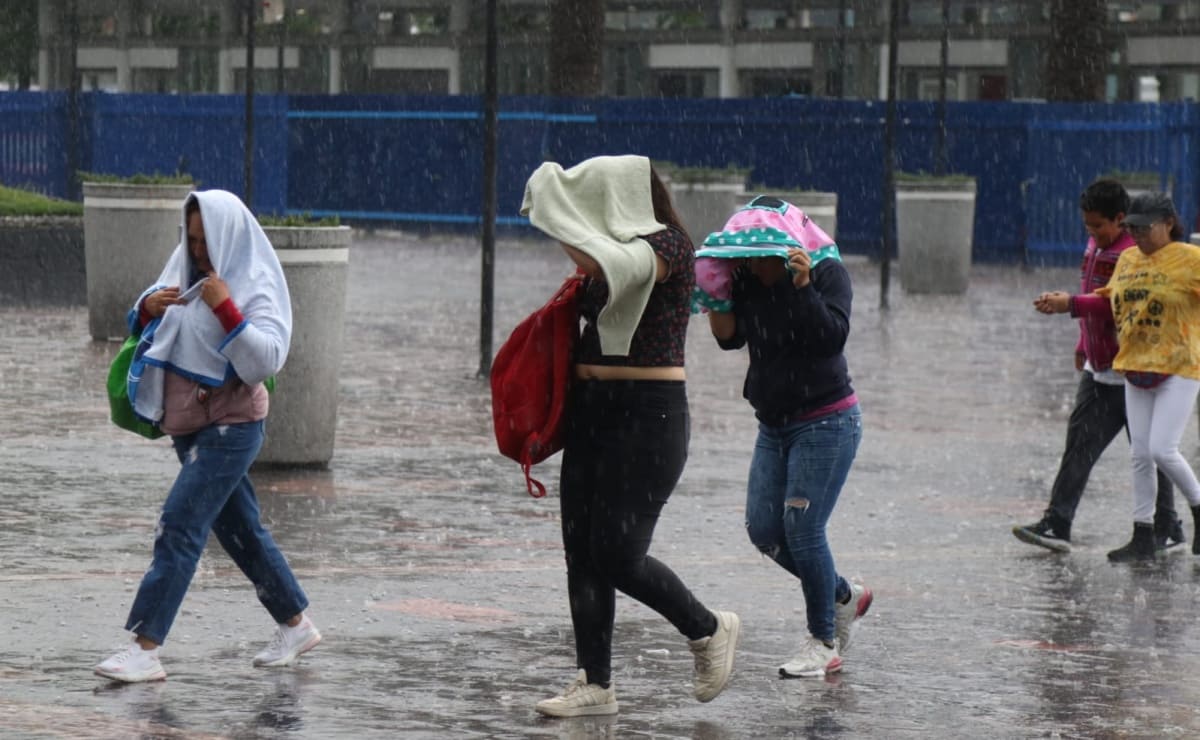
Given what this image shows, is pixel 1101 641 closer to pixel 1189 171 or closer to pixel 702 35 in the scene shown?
pixel 1189 171

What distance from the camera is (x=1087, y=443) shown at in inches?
415

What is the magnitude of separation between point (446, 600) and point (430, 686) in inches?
57.7

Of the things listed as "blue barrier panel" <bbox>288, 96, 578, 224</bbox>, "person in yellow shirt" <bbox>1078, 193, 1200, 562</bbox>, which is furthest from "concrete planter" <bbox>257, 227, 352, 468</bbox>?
"blue barrier panel" <bbox>288, 96, 578, 224</bbox>

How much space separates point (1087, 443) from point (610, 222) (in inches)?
180

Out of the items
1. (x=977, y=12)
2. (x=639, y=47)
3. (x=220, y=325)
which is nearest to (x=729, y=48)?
(x=639, y=47)

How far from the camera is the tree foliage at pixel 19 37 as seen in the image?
2346 inches

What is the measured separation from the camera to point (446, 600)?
8609mm

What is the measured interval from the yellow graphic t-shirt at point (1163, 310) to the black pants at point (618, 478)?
3.83 meters

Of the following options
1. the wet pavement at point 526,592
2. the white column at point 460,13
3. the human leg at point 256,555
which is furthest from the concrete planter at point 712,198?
the white column at point 460,13

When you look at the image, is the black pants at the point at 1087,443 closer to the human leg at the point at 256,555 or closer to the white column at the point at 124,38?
the human leg at the point at 256,555

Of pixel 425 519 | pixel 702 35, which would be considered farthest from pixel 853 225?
pixel 425 519

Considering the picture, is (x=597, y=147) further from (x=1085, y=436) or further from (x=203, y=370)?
(x=203, y=370)

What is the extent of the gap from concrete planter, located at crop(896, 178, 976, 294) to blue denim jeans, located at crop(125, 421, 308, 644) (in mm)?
20690

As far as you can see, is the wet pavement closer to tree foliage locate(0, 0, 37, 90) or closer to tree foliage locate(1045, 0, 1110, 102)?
tree foliage locate(1045, 0, 1110, 102)
